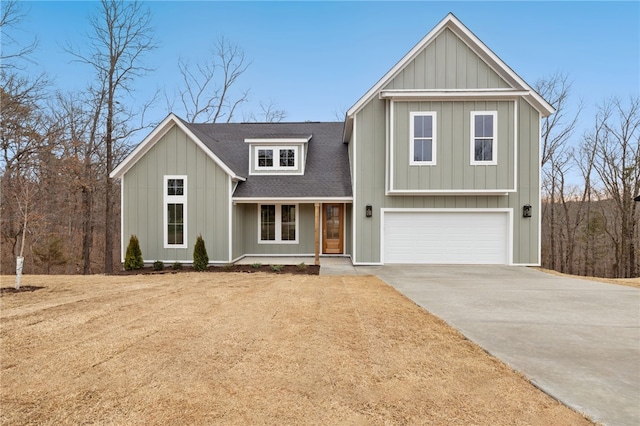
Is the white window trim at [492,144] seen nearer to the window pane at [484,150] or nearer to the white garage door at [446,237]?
the window pane at [484,150]

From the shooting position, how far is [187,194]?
11.3 meters

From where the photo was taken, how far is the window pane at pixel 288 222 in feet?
42.9

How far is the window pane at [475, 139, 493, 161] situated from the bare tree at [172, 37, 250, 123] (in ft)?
58.1

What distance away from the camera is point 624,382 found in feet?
9.63

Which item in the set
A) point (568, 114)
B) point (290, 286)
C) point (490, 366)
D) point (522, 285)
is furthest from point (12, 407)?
point (568, 114)

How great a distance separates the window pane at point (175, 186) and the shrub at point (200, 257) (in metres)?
2.07

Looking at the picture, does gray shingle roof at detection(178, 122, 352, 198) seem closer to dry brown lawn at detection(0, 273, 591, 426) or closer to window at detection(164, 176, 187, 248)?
window at detection(164, 176, 187, 248)

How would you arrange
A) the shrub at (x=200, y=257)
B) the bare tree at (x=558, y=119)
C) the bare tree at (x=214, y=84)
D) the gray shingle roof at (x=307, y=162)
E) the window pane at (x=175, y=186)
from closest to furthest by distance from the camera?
the shrub at (x=200, y=257) < the window pane at (x=175, y=186) < the gray shingle roof at (x=307, y=162) < the bare tree at (x=558, y=119) < the bare tree at (x=214, y=84)

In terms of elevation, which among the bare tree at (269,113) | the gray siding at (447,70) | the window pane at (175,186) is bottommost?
the window pane at (175,186)

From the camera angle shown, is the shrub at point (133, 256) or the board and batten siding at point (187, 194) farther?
the board and batten siding at point (187, 194)

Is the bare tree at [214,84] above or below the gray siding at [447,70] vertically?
above

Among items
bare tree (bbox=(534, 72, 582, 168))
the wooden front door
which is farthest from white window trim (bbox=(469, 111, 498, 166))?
bare tree (bbox=(534, 72, 582, 168))

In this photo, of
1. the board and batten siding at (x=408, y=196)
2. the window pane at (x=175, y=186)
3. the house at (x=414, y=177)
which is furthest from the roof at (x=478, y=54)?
the window pane at (x=175, y=186)

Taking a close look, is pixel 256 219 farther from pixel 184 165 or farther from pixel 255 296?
pixel 255 296
